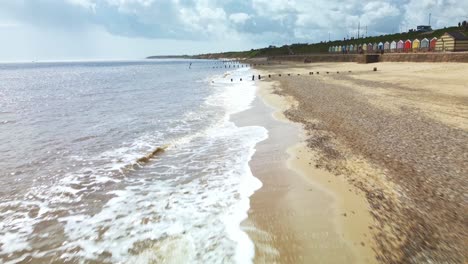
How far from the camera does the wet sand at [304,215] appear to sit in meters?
4.34

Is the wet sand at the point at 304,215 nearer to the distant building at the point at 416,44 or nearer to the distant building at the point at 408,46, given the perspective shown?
the distant building at the point at 416,44

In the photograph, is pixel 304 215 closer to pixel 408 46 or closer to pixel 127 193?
pixel 127 193

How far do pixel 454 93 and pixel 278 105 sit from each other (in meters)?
10.0

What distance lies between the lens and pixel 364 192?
20.1ft

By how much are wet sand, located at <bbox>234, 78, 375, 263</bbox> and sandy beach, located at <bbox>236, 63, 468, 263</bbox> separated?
0.02 m

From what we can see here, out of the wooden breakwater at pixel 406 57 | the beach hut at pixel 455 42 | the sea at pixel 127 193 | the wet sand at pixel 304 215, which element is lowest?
the sea at pixel 127 193

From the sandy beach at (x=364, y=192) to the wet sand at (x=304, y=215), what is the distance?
0.05 feet

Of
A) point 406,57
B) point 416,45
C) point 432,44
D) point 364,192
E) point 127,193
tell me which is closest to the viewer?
point 364,192

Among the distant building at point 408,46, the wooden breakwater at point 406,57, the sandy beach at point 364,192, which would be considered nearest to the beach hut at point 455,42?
the wooden breakwater at point 406,57

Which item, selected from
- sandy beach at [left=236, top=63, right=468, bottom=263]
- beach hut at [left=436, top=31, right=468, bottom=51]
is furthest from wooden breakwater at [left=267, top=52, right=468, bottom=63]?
sandy beach at [left=236, top=63, right=468, bottom=263]

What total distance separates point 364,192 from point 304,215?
1488 mm

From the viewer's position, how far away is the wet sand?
434 cm

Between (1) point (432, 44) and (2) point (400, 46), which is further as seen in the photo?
(2) point (400, 46)

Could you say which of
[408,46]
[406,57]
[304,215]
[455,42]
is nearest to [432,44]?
[455,42]
